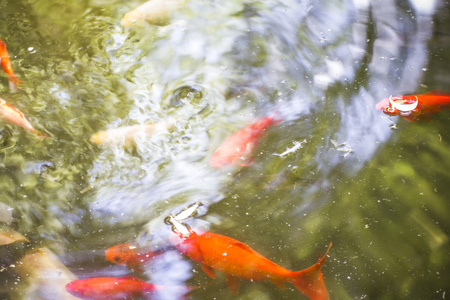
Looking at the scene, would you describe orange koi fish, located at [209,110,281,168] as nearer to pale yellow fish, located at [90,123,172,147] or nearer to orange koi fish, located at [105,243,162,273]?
pale yellow fish, located at [90,123,172,147]

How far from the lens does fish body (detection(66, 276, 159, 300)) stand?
6.56ft

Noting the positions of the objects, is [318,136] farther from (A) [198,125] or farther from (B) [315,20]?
(B) [315,20]

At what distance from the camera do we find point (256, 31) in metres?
3.36

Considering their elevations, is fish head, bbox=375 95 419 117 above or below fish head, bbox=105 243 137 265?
above

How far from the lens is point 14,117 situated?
2.70 m

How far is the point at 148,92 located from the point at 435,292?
2273 millimetres

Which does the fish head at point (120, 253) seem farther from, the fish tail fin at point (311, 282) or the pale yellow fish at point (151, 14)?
the pale yellow fish at point (151, 14)

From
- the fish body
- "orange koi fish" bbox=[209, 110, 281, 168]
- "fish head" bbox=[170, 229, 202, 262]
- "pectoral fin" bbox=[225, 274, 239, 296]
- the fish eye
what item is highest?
the fish eye

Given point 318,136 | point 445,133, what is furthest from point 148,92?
point 445,133

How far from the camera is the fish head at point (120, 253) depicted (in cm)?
213

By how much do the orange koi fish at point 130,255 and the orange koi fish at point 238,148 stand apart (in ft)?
2.29

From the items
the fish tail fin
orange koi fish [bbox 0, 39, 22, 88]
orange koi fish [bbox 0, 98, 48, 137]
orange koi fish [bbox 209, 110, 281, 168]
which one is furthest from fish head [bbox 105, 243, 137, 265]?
orange koi fish [bbox 0, 39, 22, 88]

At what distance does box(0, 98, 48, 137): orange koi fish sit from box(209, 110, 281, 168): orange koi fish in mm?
1235

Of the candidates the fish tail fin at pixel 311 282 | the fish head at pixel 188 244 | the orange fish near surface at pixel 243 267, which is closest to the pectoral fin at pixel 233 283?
the orange fish near surface at pixel 243 267
